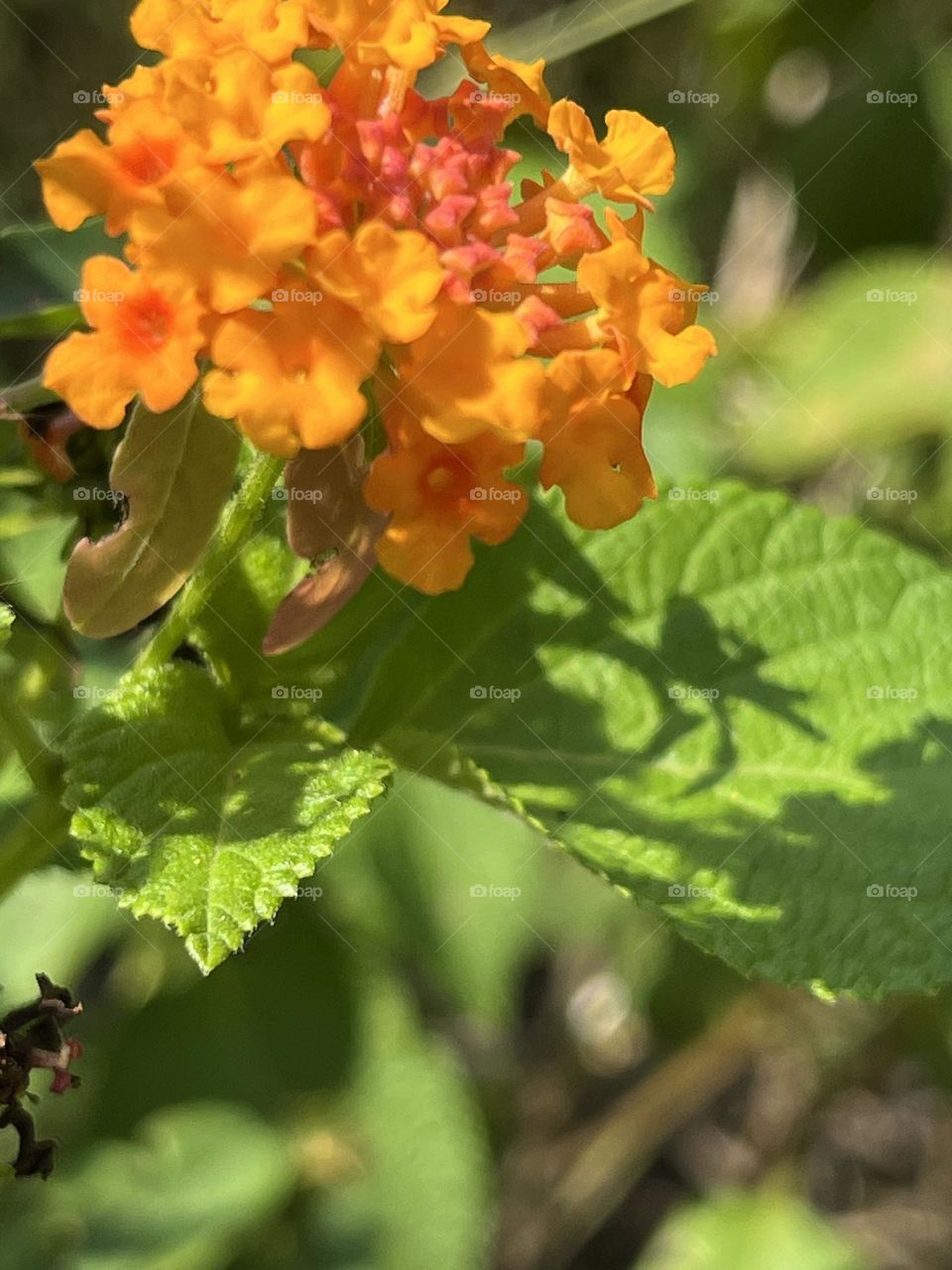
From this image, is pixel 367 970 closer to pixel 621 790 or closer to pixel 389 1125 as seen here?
pixel 389 1125

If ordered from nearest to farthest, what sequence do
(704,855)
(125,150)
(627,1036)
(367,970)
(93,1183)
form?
(125,150)
(704,855)
(93,1183)
(367,970)
(627,1036)

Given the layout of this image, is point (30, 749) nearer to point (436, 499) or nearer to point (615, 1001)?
point (436, 499)

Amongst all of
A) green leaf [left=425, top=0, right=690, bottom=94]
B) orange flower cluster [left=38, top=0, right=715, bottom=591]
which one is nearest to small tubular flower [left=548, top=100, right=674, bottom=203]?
orange flower cluster [left=38, top=0, right=715, bottom=591]

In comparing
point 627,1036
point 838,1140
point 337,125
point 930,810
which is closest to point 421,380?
point 337,125

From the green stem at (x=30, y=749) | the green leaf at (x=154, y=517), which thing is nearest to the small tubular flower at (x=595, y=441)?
the green leaf at (x=154, y=517)

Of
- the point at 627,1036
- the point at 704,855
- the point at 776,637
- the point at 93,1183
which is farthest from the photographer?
the point at 627,1036

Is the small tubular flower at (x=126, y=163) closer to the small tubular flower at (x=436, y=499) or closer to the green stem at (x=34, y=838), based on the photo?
the small tubular flower at (x=436, y=499)

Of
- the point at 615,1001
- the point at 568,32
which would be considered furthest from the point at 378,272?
the point at 615,1001

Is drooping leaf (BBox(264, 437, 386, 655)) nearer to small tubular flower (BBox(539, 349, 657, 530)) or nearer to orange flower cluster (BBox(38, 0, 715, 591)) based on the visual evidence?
orange flower cluster (BBox(38, 0, 715, 591))
